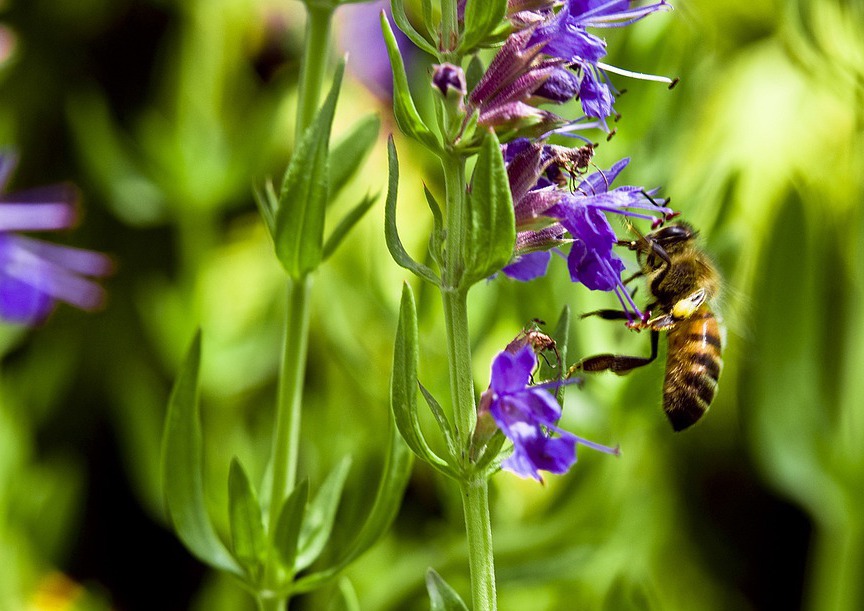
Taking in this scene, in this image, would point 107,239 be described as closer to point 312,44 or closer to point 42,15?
point 42,15

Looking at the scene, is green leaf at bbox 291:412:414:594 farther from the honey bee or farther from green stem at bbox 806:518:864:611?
green stem at bbox 806:518:864:611

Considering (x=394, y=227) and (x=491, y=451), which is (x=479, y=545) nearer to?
(x=491, y=451)

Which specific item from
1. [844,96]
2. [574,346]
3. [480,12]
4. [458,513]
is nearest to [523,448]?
[480,12]

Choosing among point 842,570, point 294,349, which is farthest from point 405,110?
point 842,570

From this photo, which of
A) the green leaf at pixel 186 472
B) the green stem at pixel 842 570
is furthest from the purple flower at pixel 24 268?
the green stem at pixel 842 570

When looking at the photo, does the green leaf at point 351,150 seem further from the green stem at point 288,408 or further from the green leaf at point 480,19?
the green leaf at point 480,19

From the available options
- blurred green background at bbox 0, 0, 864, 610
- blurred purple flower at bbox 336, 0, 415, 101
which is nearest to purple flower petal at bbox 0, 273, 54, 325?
blurred green background at bbox 0, 0, 864, 610
